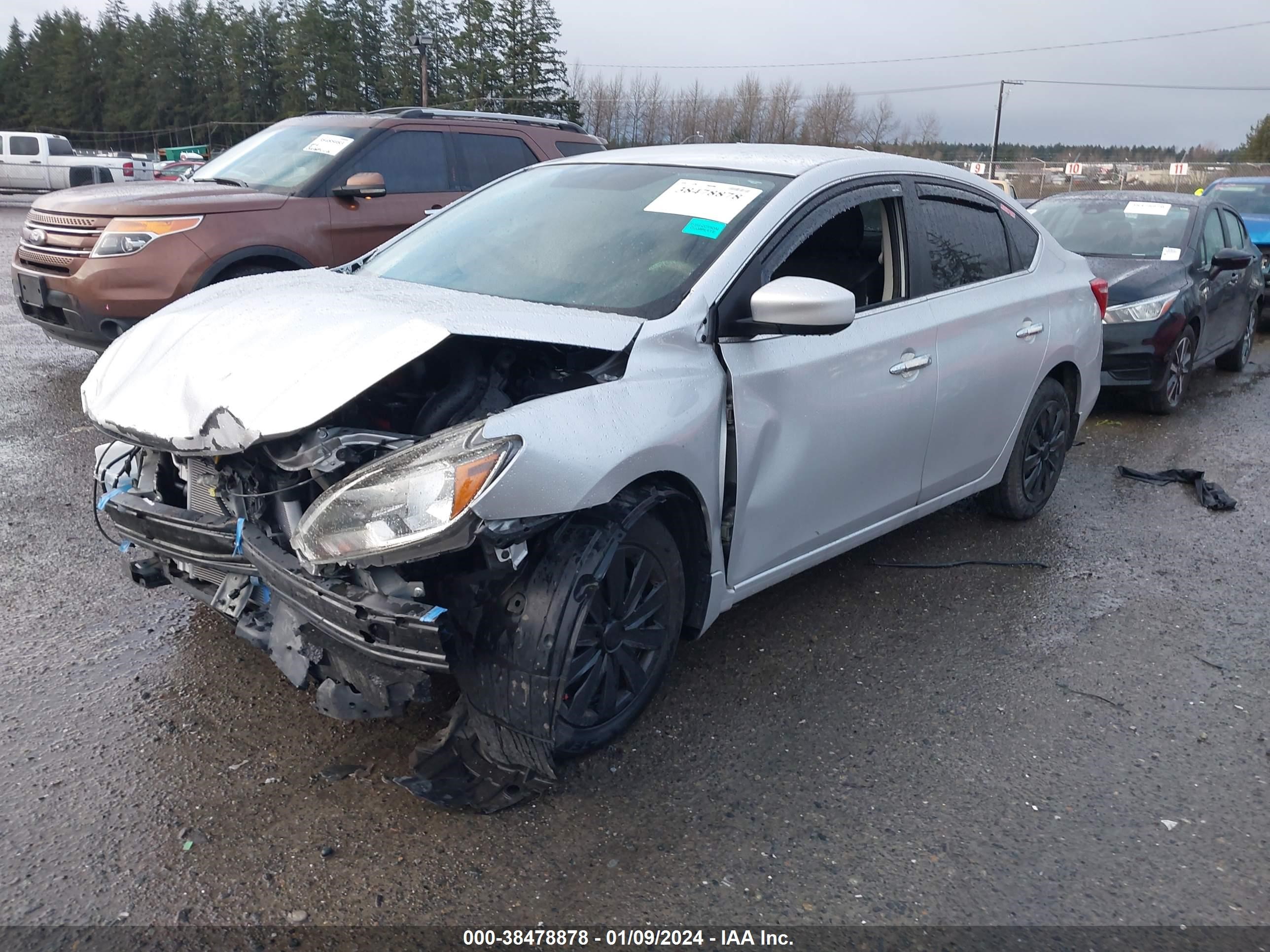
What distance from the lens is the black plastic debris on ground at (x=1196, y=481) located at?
18.7ft

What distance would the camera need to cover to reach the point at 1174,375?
795 cm

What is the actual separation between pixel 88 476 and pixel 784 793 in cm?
421

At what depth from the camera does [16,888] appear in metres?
2.37

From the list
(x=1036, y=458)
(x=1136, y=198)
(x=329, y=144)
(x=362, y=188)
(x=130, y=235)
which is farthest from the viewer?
(x=1136, y=198)

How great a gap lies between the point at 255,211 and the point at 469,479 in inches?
205

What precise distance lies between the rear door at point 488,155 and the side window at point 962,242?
4.45 meters

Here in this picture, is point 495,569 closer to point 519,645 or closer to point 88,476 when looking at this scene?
point 519,645

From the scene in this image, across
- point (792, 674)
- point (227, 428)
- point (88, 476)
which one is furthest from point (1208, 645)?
point (88, 476)

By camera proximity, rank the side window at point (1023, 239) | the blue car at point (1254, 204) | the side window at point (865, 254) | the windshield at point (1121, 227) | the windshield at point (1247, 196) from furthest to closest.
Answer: the windshield at point (1247, 196) → the blue car at point (1254, 204) → the windshield at point (1121, 227) → the side window at point (1023, 239) → the side window at point (865, 254)

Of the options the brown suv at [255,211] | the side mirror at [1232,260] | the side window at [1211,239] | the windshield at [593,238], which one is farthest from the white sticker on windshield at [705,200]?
the side window at [1211,239]

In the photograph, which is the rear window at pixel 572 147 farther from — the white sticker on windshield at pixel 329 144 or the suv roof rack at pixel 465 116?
the white sticker on windshield at pixel 329 144

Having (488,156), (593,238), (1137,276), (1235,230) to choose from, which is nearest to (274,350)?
(593,238)

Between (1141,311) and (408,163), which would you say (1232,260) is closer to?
(1141,311)

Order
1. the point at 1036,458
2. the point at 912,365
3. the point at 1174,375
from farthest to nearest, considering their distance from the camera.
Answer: the point at 1174,375 → the point at 1036,458 → the point at 912,365
